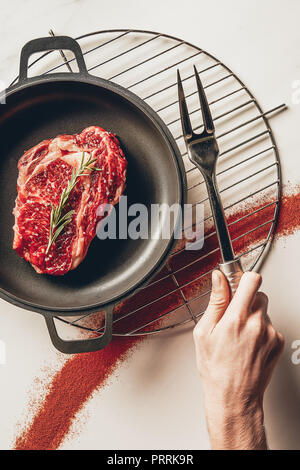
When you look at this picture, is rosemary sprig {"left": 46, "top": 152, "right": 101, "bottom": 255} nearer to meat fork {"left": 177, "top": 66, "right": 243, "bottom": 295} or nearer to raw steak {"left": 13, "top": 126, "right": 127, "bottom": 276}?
raw steak {"left": 13, "top": 126, "right": 127, "bottom": 276}

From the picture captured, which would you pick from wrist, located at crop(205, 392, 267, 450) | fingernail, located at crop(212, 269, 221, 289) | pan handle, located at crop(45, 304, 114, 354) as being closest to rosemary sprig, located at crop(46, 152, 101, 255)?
pan handle, located at crop(45, 304, 114, 354)

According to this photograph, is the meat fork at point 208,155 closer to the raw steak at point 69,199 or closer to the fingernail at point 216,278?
the fingernail at point 216,278

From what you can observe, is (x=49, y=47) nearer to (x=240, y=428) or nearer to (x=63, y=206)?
(x=63, y=206)

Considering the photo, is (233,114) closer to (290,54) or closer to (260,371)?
(290,54)

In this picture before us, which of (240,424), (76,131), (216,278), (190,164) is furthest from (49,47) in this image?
(240,424)

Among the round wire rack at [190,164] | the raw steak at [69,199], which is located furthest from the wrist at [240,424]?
the raw steak at [69,199]

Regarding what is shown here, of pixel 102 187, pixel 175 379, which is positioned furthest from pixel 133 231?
pixel 175 379

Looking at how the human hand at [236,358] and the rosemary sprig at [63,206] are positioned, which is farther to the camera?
the rosemary sprig at [63,206]
